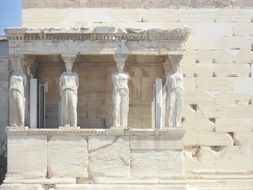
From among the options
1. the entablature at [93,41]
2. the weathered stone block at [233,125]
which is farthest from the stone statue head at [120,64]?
the weathered stone block at [233,125]

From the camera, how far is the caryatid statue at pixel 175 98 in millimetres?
11641

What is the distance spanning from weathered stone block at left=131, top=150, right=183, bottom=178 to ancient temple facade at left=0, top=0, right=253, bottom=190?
0.7 inches

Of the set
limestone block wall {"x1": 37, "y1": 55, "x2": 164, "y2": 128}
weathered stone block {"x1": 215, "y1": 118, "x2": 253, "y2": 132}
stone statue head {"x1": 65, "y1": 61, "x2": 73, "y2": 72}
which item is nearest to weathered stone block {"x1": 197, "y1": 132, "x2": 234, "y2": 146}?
weathered stone block {"x1": 215, "y1": 118, "x2": 253, "y2": 132}

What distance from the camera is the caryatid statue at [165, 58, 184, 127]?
458 inches

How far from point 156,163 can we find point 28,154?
2.34m

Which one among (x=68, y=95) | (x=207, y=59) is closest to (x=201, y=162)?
(x=207, y=59)

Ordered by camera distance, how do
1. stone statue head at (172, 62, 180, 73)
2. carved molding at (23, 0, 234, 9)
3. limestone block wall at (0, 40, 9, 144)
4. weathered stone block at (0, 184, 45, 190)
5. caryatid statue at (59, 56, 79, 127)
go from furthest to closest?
limestone block wall at (0, 40, 9, 144), carved molding at (23, 0, 234, 9), stone statue head at (172, 62, 180, 73), caryatid statue at (59, 56, 79, 127), weathered stone block at (0, 184, 45, 190)

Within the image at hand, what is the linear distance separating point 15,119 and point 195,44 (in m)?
3.92

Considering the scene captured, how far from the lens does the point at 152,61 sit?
12.8 meters

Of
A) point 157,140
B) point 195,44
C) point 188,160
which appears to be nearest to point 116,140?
point 157,140

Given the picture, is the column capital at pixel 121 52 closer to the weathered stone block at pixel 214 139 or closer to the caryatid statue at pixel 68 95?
the caryatid statue at pixel 68 95

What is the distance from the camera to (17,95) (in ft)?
37.8

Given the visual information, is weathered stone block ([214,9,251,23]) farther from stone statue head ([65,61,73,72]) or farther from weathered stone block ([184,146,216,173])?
stone statue head ([65,61,73,72])

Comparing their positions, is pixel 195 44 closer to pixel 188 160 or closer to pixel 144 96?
pixel 144 96
